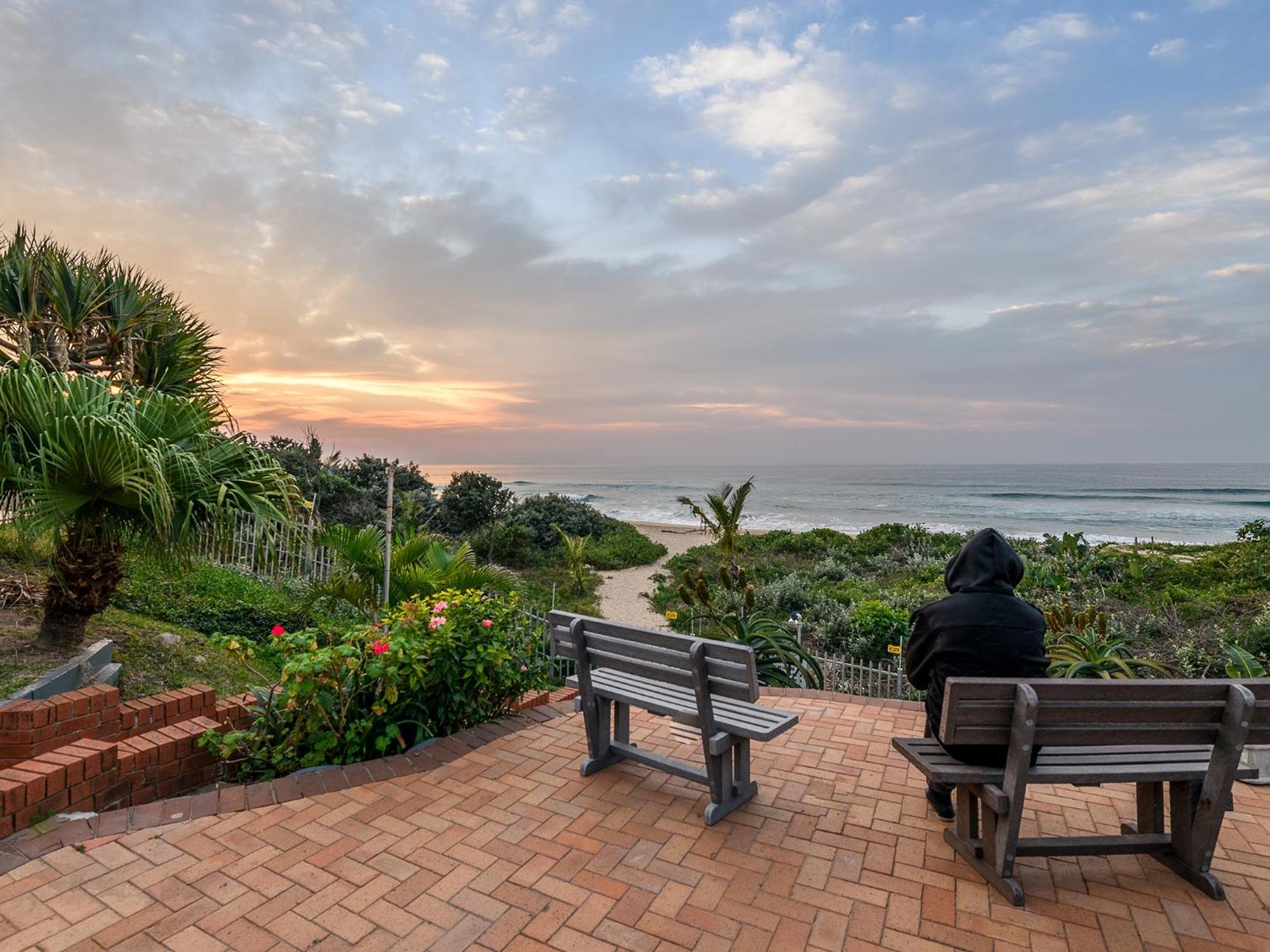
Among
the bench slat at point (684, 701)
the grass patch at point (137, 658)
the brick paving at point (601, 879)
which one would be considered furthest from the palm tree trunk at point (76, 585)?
the bench slat at point (684, 701)

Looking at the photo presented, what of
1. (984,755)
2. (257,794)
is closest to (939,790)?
(984,755)

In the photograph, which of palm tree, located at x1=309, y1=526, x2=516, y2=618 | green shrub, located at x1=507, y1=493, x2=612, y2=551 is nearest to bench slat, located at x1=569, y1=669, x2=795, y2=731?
palm tree, located at x1=309, y1=526, x2=516, y2=618

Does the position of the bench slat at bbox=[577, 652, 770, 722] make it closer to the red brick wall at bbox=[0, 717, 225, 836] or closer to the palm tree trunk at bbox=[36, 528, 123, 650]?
the red brick wall at bbox=[0, 717, 225, 836]

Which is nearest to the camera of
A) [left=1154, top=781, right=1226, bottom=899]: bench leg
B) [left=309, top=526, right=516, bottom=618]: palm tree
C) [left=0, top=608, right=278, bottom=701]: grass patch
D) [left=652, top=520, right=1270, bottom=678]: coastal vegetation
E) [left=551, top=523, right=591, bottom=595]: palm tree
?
[left=1154, top=781, right=1226, bottom=899]: bench leg

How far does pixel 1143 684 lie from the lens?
228 centimetres

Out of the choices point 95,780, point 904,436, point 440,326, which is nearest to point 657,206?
point 440,326

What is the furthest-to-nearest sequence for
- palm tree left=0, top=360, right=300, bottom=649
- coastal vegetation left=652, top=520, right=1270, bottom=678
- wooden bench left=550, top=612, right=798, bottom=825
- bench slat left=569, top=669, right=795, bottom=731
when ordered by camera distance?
coastal vegetation left=652, top=520, right=1270, bottom=678
palm tree left=0, top=360, right=300, bottom=649
bench slat left=569, top=669, right=795, bottom=731
wooden bench left=550, top=612, right=798, bottom=825

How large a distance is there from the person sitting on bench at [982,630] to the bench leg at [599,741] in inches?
66.1

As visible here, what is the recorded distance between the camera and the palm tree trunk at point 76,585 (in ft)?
14.4

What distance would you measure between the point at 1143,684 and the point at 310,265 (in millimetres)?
11741

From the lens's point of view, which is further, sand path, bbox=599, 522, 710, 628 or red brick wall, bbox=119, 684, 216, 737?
sand path, bbox=599, 522, 710, 628

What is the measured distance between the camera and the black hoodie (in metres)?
2.61

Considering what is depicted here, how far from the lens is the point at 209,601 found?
758 centimetres

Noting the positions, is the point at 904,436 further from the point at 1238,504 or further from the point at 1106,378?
the point at 1238,504
